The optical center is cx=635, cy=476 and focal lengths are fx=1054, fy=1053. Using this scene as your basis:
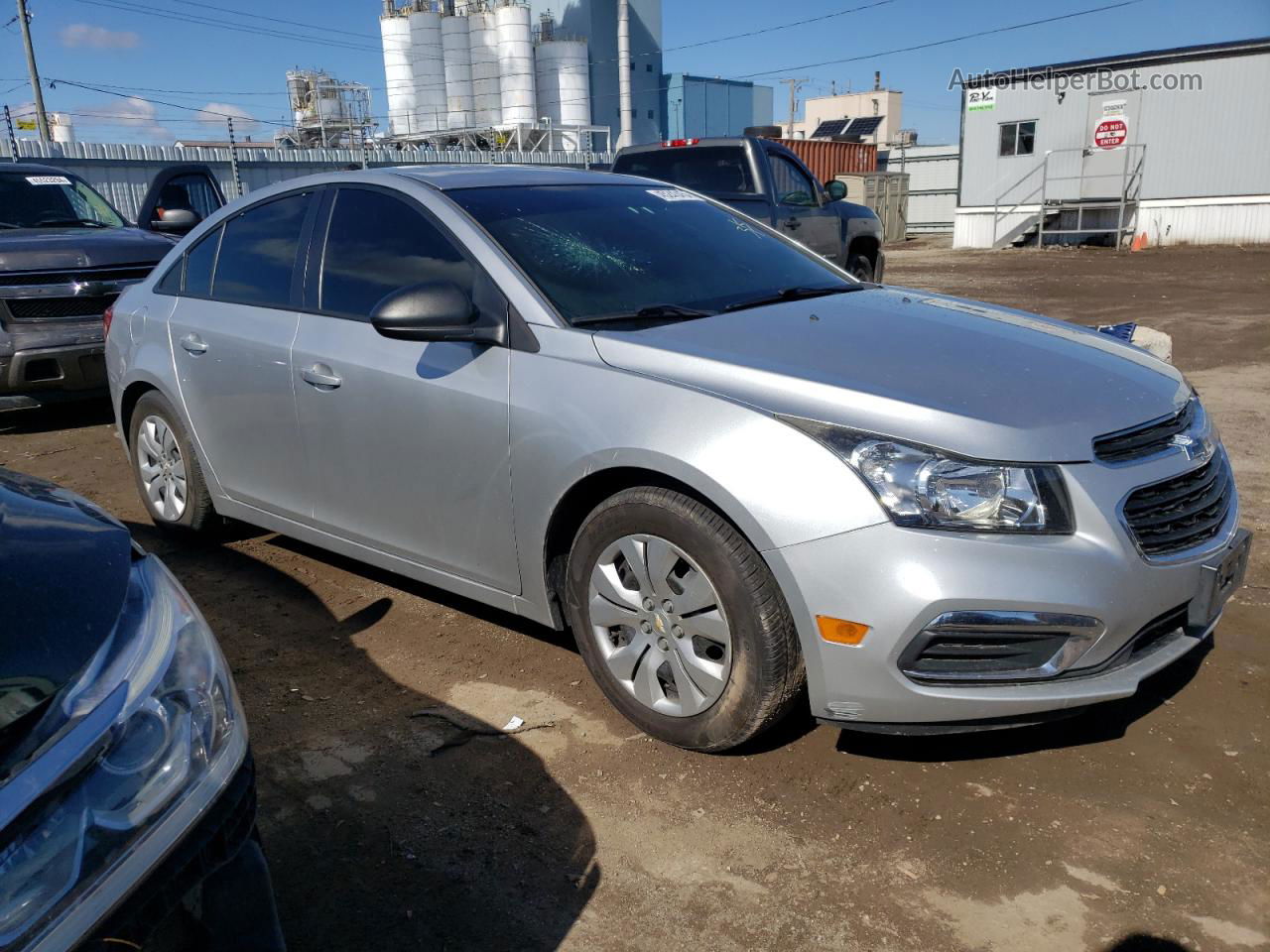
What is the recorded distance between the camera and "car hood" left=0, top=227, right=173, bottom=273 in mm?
7184

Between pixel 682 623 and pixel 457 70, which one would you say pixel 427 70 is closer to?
pixel 457 70

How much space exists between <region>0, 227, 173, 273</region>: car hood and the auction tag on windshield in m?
5.00

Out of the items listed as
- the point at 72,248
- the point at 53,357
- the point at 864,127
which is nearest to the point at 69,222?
the point at 72,248

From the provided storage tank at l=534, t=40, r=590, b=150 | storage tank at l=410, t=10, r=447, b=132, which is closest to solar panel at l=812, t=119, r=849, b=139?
storage tank at l=534, t=40, r=590, b=150

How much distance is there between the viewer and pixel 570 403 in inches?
120

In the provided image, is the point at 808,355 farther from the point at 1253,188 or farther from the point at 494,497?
the point at 1253,188

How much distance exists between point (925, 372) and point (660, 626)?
100 centimetres

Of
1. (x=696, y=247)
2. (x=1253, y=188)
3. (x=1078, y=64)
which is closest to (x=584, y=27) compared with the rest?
(x=1078, y=64)

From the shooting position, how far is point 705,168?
406 inches

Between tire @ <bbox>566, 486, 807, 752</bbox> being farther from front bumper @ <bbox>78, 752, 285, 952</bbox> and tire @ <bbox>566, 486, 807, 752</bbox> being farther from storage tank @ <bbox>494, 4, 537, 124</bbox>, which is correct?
storage tank @ <bbox>494, 4, 537, 124</bbox>

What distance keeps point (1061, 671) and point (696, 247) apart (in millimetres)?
1999

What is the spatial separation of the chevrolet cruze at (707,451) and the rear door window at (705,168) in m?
6.05

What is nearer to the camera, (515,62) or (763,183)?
(763,183)

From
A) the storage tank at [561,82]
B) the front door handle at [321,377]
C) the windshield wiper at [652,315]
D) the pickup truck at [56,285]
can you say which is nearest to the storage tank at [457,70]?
the storage tank at [561,82]
